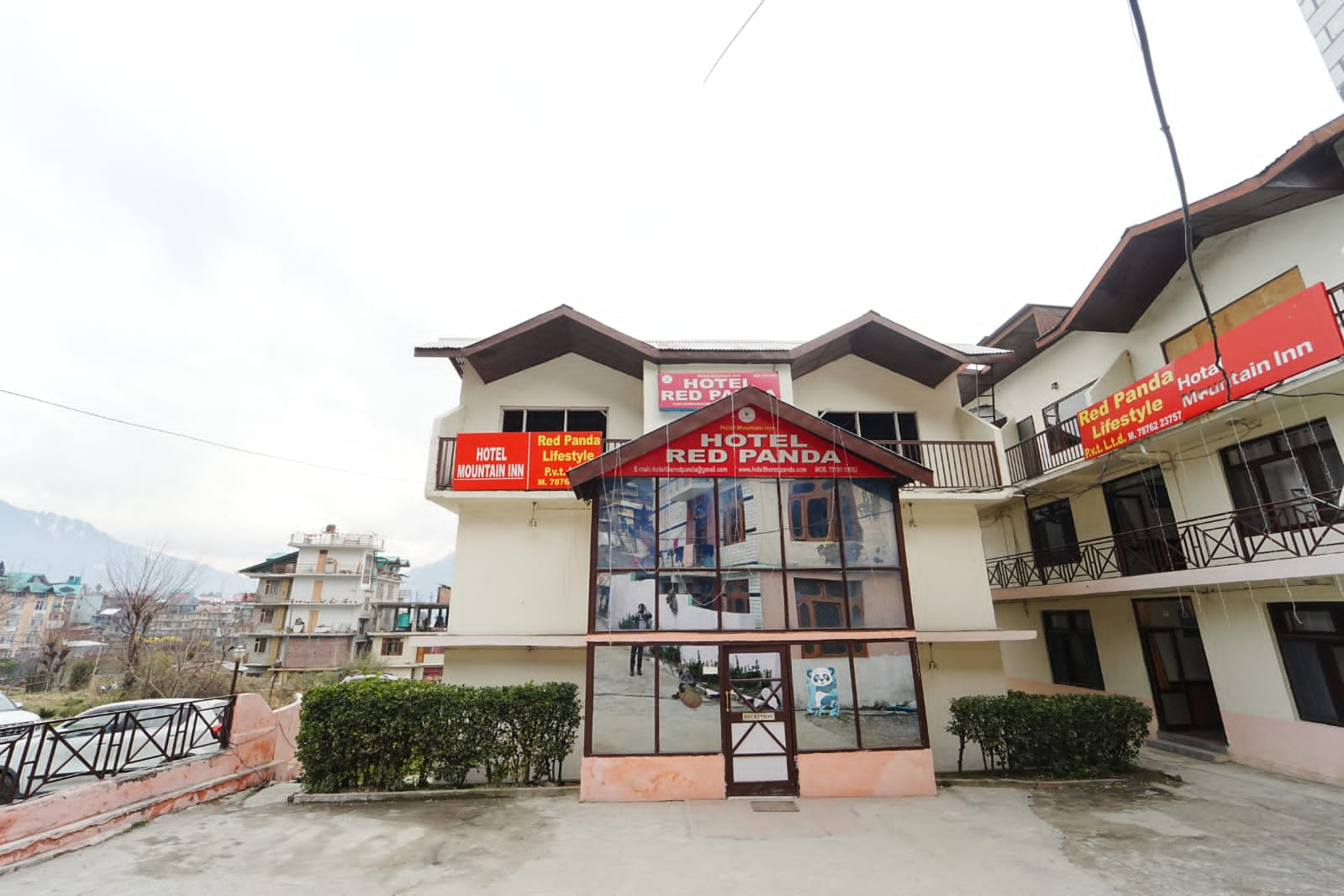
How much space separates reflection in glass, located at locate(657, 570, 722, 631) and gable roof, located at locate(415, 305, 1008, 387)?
5.52 m

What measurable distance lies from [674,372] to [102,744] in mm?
12090

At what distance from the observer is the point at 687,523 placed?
405 inches

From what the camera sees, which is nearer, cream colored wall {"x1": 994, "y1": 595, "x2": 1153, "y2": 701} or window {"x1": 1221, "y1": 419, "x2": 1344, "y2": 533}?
window {"x1": 1221, "y1": 419, "x2": 1344, "y2": 533}

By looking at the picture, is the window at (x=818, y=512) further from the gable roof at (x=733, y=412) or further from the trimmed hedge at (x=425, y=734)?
the trimmed hedge at (x=425, y=734)

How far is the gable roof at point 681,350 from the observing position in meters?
13.1

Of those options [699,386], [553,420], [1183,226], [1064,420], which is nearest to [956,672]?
[1064,420]

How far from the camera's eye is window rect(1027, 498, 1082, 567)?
15.9 meters

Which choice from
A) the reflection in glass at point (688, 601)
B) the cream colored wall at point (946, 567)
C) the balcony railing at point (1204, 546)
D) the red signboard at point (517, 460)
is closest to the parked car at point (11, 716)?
the red signboard at point (517, 460)

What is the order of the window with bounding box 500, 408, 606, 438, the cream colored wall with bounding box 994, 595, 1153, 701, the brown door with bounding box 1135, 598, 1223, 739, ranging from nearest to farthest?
the brown door with bounding box 1135, 598, 1223, 739, the window with bounding box 500, 408, 606, 438, the cream colored wall with bounding box 994, 595, 1153, 701

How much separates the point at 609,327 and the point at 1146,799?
42.5ft

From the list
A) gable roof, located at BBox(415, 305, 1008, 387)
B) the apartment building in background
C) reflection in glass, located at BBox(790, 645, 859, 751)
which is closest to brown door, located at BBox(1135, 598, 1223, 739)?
gable roof, located at BBox(415, 305, 1008, 387)

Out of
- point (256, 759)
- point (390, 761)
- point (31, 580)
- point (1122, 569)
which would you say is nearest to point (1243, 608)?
point (1122, 569)

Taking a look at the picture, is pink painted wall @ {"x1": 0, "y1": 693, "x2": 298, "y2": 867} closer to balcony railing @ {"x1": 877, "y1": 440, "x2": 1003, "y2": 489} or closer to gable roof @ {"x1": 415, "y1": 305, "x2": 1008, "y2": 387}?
gable roof @ {"x1": 415, "y1": 305, "x2": 1008, "y2": 387}

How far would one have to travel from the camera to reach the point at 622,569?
10.1 meters
